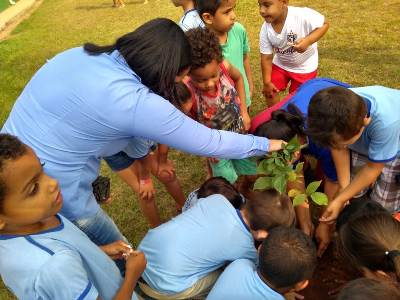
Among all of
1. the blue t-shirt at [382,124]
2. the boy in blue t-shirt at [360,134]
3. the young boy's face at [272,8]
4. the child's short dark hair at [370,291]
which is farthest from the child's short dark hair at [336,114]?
the young boy's face at [272,8]

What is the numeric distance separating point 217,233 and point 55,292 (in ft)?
3.25

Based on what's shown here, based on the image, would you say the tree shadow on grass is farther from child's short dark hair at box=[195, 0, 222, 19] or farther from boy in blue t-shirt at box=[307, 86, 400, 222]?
boy in blue t-shirt at box=[307, 86, 400, 222]

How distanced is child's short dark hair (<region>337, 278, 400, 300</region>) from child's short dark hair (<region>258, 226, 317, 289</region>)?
1.29 ft

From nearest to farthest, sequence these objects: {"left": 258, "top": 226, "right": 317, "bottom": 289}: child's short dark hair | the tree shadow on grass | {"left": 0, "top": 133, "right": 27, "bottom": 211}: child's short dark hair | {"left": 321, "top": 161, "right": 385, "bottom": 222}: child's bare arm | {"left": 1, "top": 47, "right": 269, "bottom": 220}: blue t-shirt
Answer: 1. {"left": 0, "top": 133, "right": 27, "bottom": 211}: child's short dark hair
2. {"left": 1, "top": 47, "right": 269, "bottom": 220}: blue t-shirt
3. {"left": 258, "top": 226, "right": 317, "bottom": 289}: child's short dark hair
4. {"left": 321, "top": 161, "right": 385, "bottom": 222}: child's bare arm
5. the tree shadow on grass

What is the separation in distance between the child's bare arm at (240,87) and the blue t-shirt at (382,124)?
897mm

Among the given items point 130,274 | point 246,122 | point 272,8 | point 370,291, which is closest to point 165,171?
point 246,122

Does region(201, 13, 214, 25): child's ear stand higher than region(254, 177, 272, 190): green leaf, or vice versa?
region(201, 13, 214, 25): child's ear

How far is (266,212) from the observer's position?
223cm

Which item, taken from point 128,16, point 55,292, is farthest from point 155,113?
point 128,16

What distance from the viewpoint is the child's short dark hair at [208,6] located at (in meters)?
2.93

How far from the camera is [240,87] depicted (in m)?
3.05

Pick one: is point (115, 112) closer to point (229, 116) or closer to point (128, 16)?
point (229, 116)

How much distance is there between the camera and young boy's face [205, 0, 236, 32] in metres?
Result: 2.95

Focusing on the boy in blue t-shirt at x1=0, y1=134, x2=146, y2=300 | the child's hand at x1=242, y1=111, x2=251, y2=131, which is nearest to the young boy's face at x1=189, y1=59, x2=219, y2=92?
the child's hand at x1=242, y1=111, x2=251, y2=131
